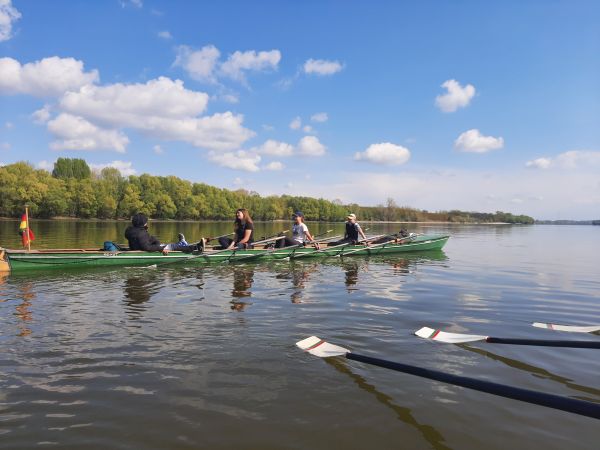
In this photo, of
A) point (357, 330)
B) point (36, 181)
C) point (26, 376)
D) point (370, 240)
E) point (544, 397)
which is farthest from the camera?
point (36, 181)

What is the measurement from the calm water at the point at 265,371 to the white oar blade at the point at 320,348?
156 millimetres

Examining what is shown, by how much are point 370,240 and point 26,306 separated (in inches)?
637

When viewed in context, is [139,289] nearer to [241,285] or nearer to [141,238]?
[241,285]

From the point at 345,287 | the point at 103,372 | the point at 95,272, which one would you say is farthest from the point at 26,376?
the point at 95,272

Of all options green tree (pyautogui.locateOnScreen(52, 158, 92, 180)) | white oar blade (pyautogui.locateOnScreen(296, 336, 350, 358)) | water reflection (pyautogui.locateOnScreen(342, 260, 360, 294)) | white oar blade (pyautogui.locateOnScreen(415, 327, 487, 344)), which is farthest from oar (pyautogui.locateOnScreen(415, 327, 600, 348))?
green tree (pyautogui.locateOnScreen(52, 158, 92, 180))

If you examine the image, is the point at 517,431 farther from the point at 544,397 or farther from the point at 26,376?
the point at 26,376

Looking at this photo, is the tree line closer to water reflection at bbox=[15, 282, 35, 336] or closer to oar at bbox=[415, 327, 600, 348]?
water reflection at bbox=[15, 282, 35, 336]

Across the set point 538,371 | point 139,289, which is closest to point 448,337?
point 538,371

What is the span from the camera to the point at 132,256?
14.6 meters

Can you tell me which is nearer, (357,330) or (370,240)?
(357,330)

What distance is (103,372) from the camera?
5234 mm

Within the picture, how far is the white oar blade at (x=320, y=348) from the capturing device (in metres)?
5.59

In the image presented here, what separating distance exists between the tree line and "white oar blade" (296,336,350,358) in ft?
293

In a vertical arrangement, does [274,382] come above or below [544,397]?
below
